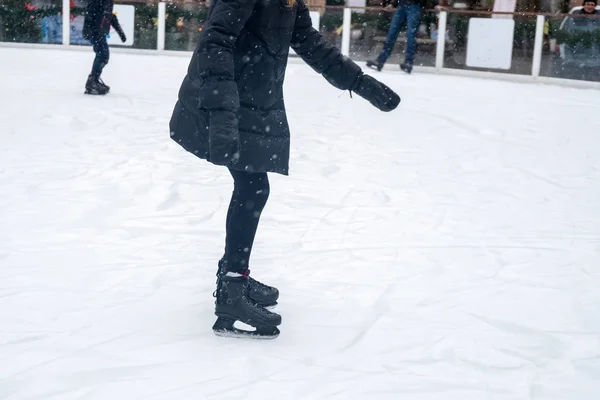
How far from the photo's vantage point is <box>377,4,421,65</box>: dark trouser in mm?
12148

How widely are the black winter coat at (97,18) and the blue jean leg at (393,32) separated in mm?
5095

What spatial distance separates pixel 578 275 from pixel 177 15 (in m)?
11.4

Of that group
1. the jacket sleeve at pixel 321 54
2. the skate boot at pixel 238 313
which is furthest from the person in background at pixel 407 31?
the skate boot at pixel 238 313

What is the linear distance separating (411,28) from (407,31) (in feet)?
0.41

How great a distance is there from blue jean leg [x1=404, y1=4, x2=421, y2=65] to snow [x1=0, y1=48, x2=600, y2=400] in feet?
16.3

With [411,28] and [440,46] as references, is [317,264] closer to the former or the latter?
[411,28]

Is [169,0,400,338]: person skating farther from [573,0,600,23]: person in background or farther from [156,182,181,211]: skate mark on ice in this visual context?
[573,0,600,23]: person in background

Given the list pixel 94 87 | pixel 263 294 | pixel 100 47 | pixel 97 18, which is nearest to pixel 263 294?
pixel 263 294

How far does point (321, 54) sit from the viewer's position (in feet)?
9.14

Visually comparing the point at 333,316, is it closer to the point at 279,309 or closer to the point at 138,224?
the point at 279,309

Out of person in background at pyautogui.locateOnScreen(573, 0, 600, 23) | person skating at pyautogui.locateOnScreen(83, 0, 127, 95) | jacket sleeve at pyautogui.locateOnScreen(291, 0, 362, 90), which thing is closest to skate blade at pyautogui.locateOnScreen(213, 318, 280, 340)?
jacket sleeve at pyautogui.locateOnScreen(291, 0, 362, 90)

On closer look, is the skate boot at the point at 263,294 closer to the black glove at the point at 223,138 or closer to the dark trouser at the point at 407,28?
the black glove at the point at 223,138

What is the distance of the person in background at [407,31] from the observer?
12.2 m

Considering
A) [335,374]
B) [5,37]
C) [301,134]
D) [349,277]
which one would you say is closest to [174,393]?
[335,374]
